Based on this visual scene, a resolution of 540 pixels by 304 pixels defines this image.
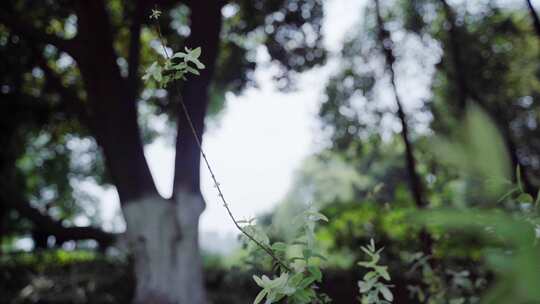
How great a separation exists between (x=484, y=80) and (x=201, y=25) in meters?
8.82

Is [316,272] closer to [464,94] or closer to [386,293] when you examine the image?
[386,293]

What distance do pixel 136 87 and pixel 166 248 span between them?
6.83 ft

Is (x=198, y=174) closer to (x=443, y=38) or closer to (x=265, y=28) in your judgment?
(x=265, y=28)

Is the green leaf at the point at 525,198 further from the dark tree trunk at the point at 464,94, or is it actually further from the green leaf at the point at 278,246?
the green leaf at the point at 278,246

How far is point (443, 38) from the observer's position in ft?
35.0

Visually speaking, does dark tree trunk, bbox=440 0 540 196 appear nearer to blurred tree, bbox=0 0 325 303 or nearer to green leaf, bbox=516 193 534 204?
green leaf, bbox=516 193 534 204

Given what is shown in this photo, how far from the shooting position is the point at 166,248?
4.59 metres

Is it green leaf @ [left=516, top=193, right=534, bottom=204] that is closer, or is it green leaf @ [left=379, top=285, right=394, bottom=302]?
green leaf @ [left=516, top=193, right=534, bottom=204]

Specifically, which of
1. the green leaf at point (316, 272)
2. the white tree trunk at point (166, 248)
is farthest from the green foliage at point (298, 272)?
the white tree trunk at point (166, 248)

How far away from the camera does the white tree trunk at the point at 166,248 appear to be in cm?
448

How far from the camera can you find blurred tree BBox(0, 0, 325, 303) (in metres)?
4.64

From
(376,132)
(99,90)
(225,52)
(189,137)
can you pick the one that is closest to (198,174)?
(189,137)

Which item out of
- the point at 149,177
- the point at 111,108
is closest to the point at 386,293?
the point at 149,177

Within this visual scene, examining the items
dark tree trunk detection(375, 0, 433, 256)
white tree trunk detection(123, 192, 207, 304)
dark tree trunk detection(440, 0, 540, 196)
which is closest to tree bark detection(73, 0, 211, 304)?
white tree trunk detection(123, 192, 207, 304)
